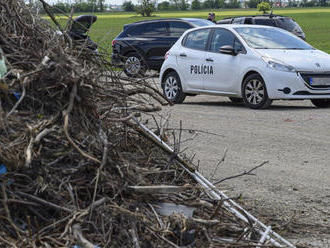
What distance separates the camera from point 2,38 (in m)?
5.53

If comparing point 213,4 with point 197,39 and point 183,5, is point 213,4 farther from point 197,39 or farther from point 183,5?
point 197,39

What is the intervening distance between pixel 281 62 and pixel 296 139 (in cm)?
389

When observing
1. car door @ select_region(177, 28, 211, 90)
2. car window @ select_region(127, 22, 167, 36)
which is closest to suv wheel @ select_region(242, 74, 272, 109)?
car door @ select_region(177, 28, 211, 90)

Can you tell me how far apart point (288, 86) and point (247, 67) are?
1.00 meters

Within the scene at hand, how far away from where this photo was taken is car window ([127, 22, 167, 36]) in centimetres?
2597

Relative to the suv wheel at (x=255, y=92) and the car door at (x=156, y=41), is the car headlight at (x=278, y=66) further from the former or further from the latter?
the car door at (x=156, y=41)

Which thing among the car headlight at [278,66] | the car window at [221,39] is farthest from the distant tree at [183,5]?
the car headlight at [278,66]

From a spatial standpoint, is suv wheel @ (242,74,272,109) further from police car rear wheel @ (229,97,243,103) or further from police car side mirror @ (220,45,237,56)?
police car rear wheel @ (229,97,243,103)

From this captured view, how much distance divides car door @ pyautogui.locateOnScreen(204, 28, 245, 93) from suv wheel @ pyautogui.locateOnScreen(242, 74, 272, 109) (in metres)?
0.31

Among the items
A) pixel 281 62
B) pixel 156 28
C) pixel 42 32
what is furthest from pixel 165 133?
pixel 156 28

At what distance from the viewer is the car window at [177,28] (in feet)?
84.1

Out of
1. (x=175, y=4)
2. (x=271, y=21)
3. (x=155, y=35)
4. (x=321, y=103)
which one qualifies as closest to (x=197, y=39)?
(x=321, y=103)

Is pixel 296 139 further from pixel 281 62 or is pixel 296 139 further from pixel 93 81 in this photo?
pixel 93 81

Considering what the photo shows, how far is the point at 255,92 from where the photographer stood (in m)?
14.8
